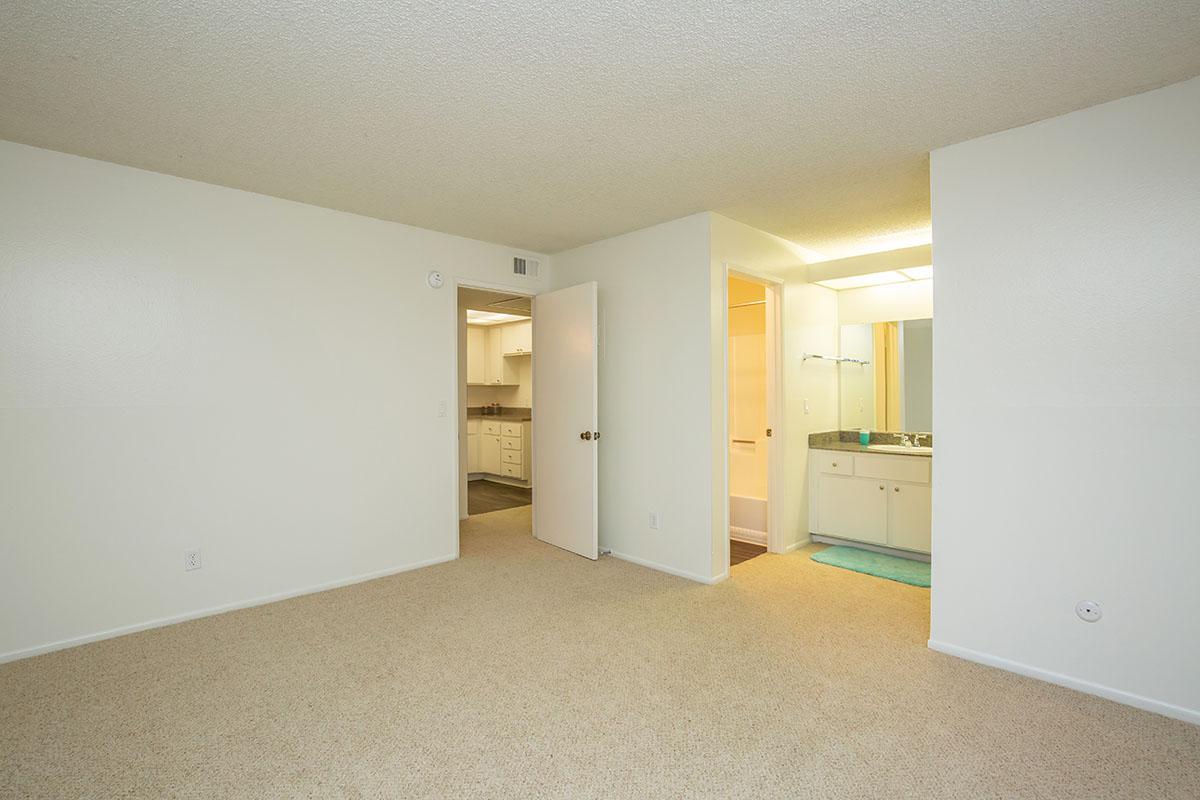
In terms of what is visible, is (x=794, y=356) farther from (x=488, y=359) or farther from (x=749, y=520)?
(x=488, y=359)

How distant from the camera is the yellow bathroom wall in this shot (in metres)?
5.16

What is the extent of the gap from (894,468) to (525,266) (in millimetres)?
3303

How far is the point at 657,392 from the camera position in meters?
4.02

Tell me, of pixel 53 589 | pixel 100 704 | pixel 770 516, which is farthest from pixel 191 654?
pixel 770 516

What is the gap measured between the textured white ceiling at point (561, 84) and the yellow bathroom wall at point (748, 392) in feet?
6.99

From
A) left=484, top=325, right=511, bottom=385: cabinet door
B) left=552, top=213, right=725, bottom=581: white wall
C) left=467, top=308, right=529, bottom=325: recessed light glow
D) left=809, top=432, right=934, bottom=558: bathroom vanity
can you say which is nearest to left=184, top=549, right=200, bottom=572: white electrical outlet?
left=552, top=213, right=725, bottom=581: white wall

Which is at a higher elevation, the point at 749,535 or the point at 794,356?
the point at 794,356

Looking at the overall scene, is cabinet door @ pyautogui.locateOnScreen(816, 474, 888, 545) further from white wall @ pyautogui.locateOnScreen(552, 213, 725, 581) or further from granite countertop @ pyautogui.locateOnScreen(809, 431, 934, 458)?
white wall @ pyautogui.locateOnScreen(552, 213, 725, 581)

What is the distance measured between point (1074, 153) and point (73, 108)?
4.20 metres

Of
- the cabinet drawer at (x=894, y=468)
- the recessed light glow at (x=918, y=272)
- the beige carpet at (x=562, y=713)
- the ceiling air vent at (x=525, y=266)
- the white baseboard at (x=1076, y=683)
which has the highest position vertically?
the ceiling air vent at (x=525, y=266)

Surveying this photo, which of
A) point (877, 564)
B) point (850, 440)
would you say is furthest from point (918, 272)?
point (877, 564)

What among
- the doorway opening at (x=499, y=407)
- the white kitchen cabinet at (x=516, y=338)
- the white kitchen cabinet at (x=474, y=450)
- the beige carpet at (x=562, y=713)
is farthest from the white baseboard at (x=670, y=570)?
the white kitchen cabinet at (x=474, y=450)

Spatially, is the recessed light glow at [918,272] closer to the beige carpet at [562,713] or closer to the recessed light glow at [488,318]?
the beige carpet at [562,713]

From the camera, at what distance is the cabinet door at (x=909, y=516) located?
409 cm
